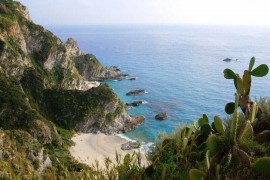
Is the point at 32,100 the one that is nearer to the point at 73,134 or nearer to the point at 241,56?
the point at 73,134

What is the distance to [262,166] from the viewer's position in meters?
7.73

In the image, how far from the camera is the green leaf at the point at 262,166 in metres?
7.64

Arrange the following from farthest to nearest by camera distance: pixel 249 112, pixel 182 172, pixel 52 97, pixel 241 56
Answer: pixel 241 56
pixel 52 97
pixel 249 112
pixel 182 172

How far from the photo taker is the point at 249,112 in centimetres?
1073

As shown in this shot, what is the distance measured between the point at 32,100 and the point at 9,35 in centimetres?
1898

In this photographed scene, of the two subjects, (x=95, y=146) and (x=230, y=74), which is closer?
(x=230, y=74)

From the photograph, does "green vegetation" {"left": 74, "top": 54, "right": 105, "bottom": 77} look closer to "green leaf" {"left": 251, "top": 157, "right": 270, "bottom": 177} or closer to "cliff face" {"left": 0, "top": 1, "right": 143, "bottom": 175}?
"cliff face" {"left": 0, "top": 1, "right": 143, "bottom": 175}

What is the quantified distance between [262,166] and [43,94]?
68.1 m

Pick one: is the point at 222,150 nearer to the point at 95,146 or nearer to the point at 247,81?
the point at 247,81

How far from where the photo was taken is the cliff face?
58.0 m

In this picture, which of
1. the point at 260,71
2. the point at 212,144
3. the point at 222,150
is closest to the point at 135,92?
the point at 260,71

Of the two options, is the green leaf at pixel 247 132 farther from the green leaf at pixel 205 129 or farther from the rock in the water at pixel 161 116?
the rock in the water at pixel 161 116

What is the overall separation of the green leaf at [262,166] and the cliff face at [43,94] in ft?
144

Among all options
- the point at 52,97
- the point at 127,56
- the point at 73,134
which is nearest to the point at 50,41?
the point at 52,97
